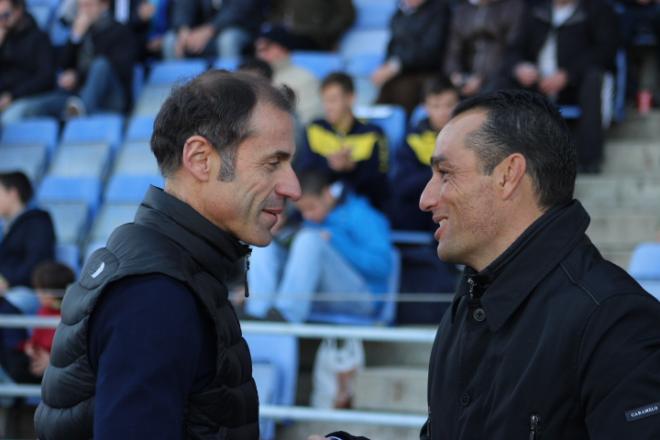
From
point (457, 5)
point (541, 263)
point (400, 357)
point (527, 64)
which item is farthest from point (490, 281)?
point (457, 5)

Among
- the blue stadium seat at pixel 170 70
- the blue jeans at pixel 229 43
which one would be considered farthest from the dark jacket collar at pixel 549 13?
the blue stadium seat at pixel 170 70

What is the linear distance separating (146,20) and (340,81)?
3.79 meters

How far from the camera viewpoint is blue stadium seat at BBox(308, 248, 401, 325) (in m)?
7.02

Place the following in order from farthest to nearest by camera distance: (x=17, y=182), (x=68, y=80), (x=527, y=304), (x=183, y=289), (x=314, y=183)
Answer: (x=68, y=80)
(x=17, y=182)
(x=314, y=183)
(x=527, y=304)
(x=183, y=289)

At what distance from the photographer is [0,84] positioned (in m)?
10.8

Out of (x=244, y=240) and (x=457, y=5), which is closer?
(x=244, y=240)

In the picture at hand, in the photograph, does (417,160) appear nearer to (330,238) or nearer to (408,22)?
(330,238)

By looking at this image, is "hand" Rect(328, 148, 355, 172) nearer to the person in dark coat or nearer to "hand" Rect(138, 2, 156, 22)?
"hand" Rect(138, 2, 156, 22)

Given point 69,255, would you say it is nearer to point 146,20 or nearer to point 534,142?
point 146,20

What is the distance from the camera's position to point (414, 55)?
8992 millimetres

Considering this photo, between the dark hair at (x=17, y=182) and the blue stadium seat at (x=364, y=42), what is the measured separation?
3024 millimetres

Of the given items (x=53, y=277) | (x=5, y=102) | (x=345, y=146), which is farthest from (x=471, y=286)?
(x=5, y=102)

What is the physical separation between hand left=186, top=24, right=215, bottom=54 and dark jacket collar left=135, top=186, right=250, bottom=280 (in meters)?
7.66

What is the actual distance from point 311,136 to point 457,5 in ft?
5.63
